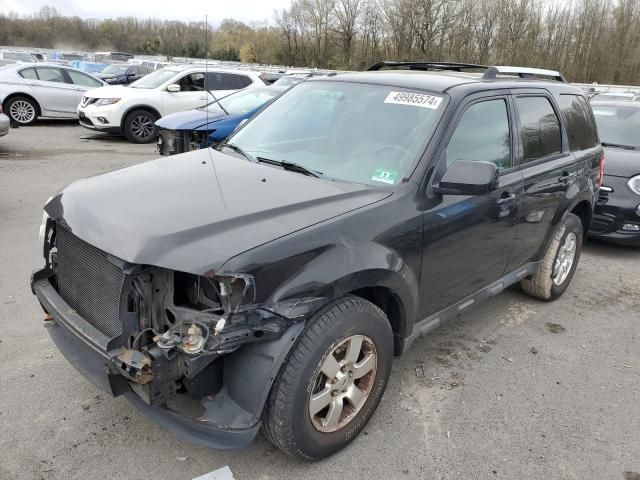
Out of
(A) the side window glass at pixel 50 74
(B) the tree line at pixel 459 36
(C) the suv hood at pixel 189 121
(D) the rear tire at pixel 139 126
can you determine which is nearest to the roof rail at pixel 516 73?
(C) the suv hood at pixel 189 121

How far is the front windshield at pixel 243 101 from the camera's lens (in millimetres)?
9648

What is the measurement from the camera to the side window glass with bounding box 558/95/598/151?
4.54 meters

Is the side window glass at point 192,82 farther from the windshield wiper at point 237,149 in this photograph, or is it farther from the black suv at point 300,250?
the windshield wiper at point 237,149

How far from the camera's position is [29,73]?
528 inches

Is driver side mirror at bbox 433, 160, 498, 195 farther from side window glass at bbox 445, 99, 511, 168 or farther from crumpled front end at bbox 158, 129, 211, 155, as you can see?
crumpled front end at bbox 158, 129, 211, 155

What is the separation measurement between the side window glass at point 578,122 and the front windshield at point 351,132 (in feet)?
6.18

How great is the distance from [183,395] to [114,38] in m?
84.0

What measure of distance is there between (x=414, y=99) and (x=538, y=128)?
134 cm

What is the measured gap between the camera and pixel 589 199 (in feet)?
16.0

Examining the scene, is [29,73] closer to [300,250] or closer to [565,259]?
[565,259]

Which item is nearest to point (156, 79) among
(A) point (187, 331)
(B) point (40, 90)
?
(B) point (40, 90)

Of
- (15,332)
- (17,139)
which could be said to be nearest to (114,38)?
(17,139)

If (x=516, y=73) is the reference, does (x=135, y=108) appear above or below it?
below

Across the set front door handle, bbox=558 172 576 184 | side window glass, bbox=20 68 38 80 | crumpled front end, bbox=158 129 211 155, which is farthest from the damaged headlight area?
side window glass, bbox=20 68 38 80
